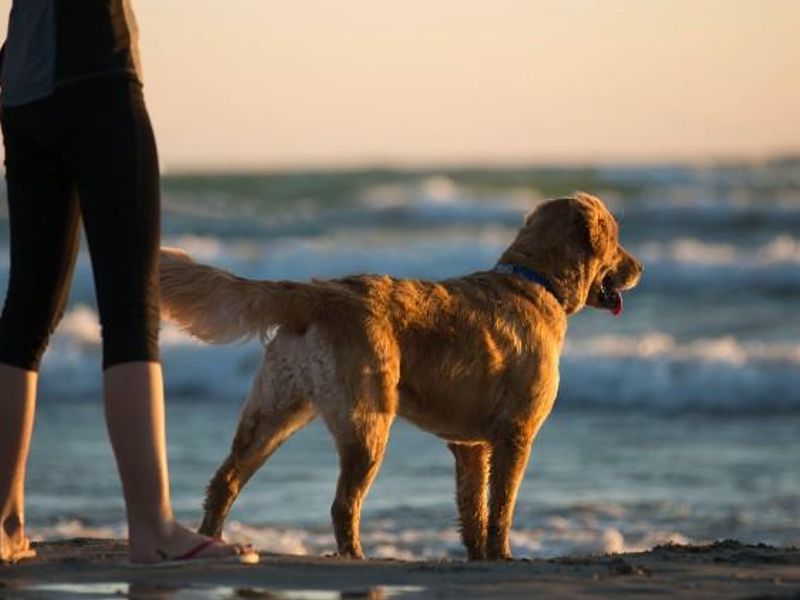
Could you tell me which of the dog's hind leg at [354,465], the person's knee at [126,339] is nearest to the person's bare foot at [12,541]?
the person's knee at [126,339]

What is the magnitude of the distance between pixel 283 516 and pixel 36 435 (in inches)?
152

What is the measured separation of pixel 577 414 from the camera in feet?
44.2

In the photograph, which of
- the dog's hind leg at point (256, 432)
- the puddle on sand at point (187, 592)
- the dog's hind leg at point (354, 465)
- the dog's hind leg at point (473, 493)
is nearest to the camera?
the puddle on sand at point (187, 592)

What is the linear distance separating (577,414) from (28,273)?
892 cm

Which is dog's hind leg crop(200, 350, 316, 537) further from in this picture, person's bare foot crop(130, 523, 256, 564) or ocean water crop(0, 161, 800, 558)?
ocean water crop(0, 161, 800, 558)

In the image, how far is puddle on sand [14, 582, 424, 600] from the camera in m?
4.62

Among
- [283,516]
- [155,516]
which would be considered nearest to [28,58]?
[155,516]

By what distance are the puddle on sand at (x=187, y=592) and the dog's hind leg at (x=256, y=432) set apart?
1.25 meters

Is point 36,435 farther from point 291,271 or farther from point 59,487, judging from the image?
point 291,271

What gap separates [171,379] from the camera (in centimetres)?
1569

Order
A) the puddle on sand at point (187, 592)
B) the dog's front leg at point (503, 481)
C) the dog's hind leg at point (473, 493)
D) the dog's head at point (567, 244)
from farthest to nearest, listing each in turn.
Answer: the dog's head at point (567, 244) → the dog's hind leg at point (473, 493) → the dog's front leg at point (503, 481) → the puddle on sand at point (187, 592)

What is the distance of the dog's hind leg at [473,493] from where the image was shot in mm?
6621

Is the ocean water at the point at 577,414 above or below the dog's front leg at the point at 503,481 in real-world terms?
above

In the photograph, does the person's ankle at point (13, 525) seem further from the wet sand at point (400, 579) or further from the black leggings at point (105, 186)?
the black leggings at point (105, 186)
